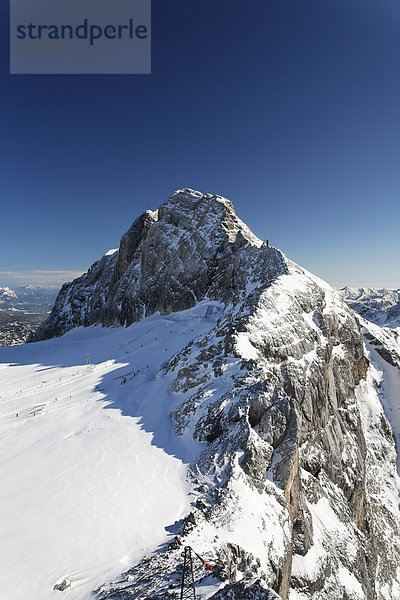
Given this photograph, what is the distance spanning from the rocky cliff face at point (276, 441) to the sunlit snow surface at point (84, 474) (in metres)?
1.06

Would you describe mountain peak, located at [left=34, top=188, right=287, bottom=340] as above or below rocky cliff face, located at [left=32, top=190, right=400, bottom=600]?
above

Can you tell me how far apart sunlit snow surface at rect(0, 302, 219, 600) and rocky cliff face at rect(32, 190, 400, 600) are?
41.6 inches

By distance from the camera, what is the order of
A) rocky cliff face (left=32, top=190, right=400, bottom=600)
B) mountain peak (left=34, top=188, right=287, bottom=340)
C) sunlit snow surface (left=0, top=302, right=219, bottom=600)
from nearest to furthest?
sunlit snow surface (left=0, top=302, right=219, bottom=600)
rocky cliff face (left=32, top=190, right=400, bottom=600)
mountain peak (left=34, top=188, right=287, bottom=340)

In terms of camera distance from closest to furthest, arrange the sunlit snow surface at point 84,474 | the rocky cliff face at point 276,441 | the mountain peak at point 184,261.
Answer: the sunlit snow surface at point 84,474 → the rocky cliff face at point 276,441 → the mountain peak at point 184,261

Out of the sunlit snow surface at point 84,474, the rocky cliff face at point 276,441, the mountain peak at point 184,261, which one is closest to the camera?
the sunlit snow surface at point 84,474

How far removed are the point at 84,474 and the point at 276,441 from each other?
9.91 meters

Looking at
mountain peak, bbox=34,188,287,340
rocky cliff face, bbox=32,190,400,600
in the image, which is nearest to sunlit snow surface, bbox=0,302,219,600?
rocky cliff face, bbox=32,190,400,600

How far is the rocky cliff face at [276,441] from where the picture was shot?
1075cm

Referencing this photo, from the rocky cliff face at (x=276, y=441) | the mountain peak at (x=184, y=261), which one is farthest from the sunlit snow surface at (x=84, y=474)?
the mountain peak at (x=184, y=261)

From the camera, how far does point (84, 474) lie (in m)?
13.4

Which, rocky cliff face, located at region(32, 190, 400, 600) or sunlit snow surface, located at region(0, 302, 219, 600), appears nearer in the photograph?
sunlit snow surface, located at region(0, 302, 219, 600)

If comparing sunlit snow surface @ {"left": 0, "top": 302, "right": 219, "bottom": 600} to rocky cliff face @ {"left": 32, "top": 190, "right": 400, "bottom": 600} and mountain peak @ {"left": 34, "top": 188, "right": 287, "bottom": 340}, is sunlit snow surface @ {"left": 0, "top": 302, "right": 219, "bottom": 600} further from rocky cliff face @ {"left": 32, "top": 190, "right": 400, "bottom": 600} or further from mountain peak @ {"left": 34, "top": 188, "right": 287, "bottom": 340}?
mountain peak @ {"left": 34, "top": 188, "right": 287, "bottom": 340}

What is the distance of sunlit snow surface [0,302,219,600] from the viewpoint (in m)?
9.09

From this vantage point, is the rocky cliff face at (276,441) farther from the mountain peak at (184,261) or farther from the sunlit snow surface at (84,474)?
the sunlit snow surface at (84,474)
